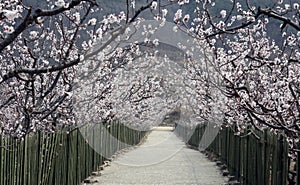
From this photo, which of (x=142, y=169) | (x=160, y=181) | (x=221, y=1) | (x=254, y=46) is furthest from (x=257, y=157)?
(x=221, y=1)

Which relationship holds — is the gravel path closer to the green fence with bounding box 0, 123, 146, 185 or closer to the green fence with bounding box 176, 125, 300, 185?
the green fence with bounding box 176, 125, 300, 185

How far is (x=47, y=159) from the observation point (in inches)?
320

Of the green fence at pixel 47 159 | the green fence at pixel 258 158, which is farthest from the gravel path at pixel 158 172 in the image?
the green fence at pixel 47 159

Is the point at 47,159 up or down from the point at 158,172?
up

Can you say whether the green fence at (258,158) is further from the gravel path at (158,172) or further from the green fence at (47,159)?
the green fence at (47,159)

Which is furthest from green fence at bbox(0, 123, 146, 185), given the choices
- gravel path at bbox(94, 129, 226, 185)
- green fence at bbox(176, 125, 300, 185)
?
green fence at bbox(176, 125, 300, 185)

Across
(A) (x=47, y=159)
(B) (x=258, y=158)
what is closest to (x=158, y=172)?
(B) (x=258, y=158)

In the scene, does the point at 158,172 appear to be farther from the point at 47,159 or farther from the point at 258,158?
the point at 47,159

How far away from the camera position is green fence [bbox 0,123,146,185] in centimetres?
611

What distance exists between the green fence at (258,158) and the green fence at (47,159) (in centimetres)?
324

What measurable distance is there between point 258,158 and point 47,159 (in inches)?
146

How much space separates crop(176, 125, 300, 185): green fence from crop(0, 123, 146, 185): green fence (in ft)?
10.6

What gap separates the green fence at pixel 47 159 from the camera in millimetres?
6109

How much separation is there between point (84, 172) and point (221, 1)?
18.9 metres
